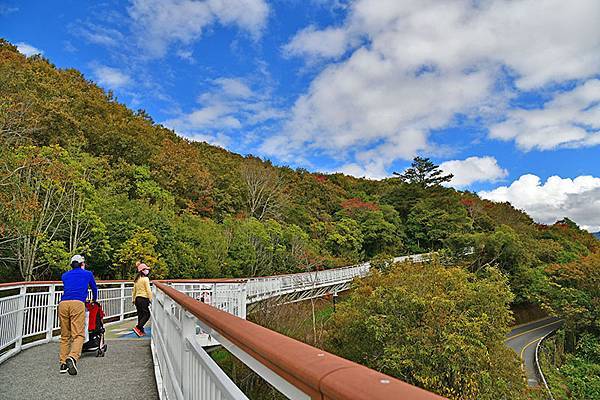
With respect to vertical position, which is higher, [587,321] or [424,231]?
[424,231]

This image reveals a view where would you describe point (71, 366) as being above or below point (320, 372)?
below

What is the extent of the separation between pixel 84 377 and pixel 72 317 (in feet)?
2.35

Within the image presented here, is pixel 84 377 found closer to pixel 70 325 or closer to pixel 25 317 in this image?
pixel 70 325

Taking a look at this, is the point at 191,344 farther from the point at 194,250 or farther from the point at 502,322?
the point at 194,250

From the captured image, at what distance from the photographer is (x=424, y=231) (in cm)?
4800

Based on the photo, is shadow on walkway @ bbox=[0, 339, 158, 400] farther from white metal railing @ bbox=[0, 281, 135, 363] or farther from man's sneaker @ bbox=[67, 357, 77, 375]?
white metal railing @ bbox=[0, 281, 135, 363]

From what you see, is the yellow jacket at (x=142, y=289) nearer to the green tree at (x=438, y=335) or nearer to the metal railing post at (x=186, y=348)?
the metal railing post at (x=186, y=348)

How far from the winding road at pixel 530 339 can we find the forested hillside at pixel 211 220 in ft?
7.29

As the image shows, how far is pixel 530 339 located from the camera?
105 ft

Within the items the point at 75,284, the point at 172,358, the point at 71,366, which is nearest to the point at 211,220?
the point at 75,284

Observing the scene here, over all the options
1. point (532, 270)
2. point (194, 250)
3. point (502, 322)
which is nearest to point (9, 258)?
point (194, 250)

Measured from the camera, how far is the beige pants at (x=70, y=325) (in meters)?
5.50

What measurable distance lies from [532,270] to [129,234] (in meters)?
30.8

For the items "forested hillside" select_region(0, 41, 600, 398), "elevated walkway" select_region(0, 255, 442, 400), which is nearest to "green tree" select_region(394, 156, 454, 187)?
"forested hillside" select_region(0, 41, 600, 398)
